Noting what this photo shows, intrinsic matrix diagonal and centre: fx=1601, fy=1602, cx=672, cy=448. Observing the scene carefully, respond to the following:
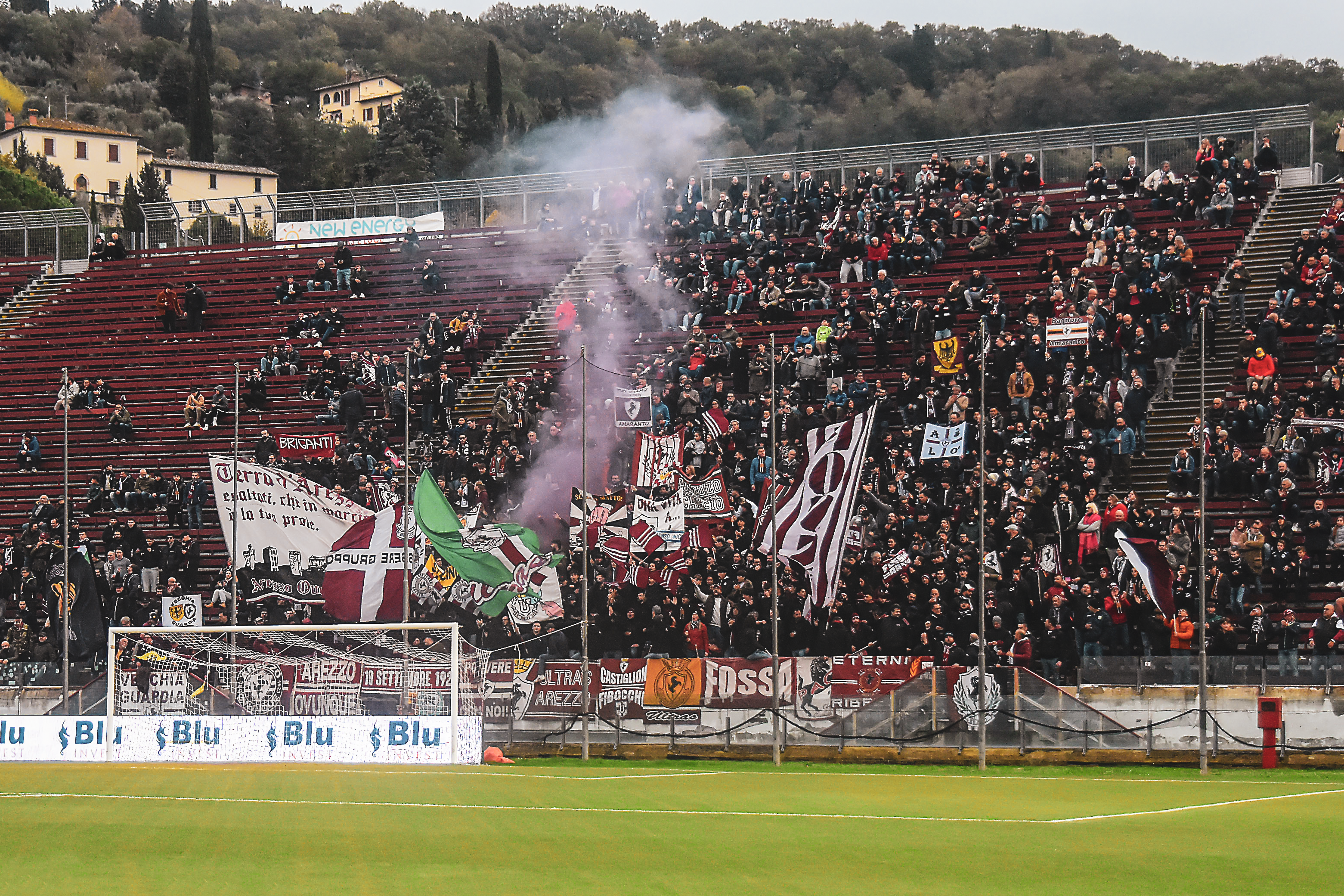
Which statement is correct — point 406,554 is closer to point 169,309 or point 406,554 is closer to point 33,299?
point 169,309

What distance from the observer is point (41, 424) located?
48031 millimetres

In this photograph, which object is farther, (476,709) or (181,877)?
(476,709)

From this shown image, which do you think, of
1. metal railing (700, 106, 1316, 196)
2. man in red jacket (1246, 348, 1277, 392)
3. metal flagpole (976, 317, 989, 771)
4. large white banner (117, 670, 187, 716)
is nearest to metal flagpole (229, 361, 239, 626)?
large white banner (117, 670, 187, 716)

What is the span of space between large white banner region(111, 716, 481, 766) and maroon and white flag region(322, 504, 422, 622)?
604 centimetres

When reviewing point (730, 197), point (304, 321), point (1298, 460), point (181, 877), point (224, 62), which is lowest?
point (181, 877)

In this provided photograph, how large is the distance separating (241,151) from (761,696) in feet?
379

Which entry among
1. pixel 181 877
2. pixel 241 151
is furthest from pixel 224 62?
pixel 181 877

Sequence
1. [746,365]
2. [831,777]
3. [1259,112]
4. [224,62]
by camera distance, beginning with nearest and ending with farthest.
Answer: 1. [831,777]
2. [746,365]
3. [1259,112]
4. [224,62]

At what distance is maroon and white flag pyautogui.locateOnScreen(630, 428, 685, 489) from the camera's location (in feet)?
115

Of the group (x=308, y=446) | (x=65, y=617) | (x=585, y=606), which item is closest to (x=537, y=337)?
(x=308, y=446)

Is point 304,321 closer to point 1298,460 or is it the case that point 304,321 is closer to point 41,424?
point 41,424

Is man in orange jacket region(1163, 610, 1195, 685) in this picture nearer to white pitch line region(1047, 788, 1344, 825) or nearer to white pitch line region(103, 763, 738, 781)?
white pitch line region(1047, 788, 1344, 825)

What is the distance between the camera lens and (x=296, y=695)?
29.0 m

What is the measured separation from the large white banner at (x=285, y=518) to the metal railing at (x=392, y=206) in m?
21.5
